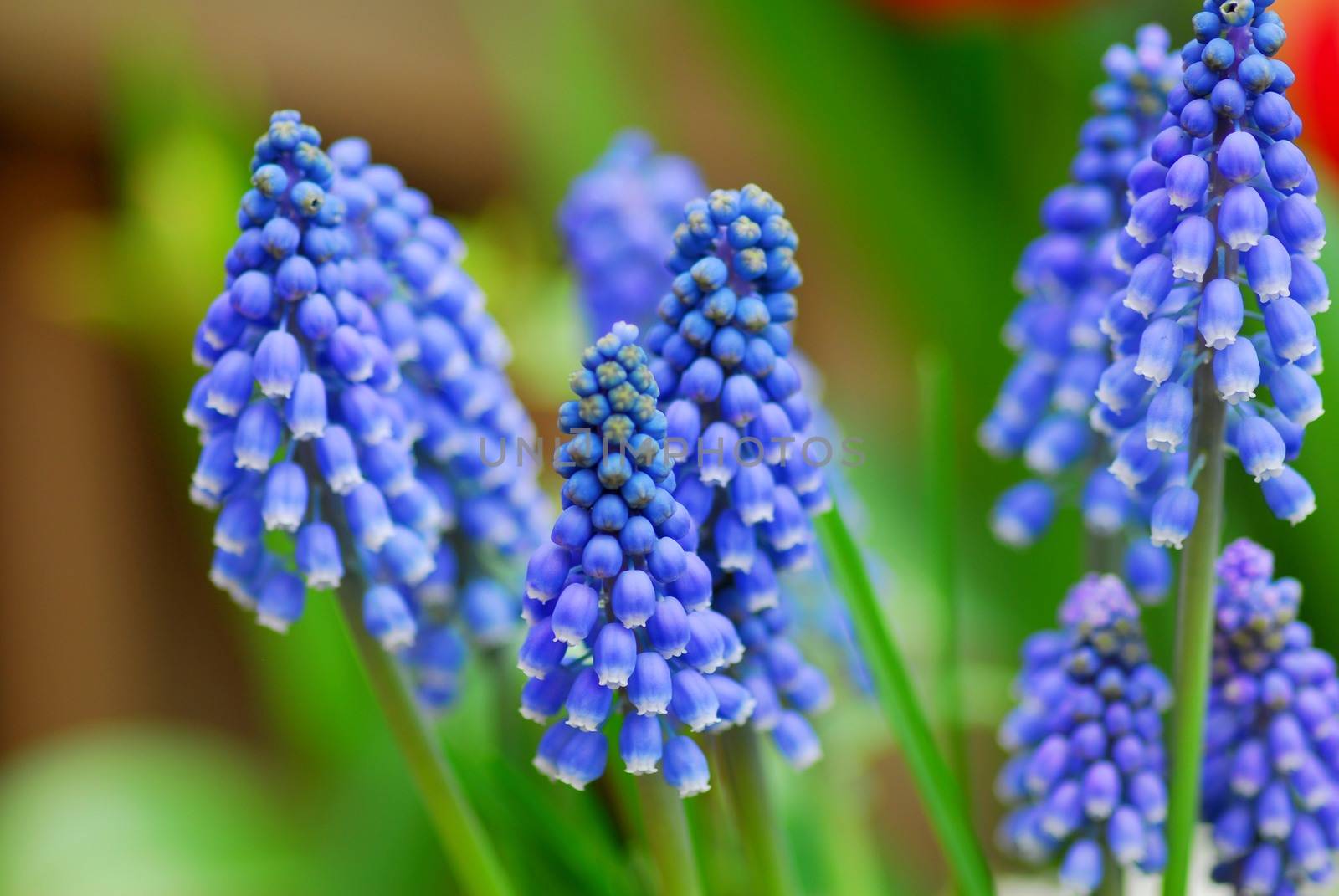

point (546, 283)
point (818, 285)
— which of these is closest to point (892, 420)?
point (546, 283)

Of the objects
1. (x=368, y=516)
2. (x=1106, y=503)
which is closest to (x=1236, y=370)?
(x=1106, y=503)

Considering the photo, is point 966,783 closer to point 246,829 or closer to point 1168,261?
point 1168,261

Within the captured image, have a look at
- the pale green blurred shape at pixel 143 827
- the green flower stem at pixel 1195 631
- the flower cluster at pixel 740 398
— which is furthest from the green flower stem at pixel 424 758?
the pale green blurred shape at pixel 143 827

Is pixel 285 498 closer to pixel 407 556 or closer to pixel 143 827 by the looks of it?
pixel 407 556

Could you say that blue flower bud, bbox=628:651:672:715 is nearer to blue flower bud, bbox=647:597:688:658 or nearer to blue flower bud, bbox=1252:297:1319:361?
blue flower bud, bbox=647:597:688:658

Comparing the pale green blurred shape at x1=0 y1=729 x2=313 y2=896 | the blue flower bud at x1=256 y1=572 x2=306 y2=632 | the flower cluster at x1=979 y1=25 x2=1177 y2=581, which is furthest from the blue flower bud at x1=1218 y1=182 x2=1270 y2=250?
the pale green blurred shape at x1=0 y1=729 x2=313 y2=896

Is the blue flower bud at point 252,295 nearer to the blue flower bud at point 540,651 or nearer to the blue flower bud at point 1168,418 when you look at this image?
the blue flower bud at point 540,651
